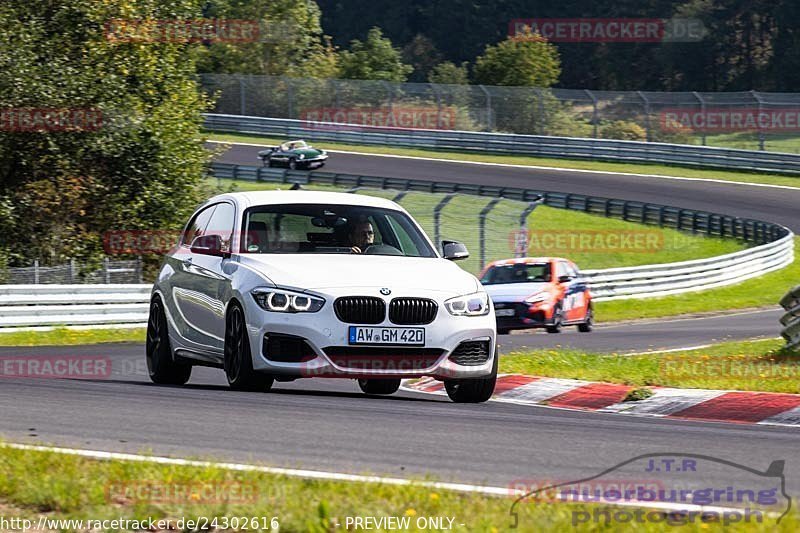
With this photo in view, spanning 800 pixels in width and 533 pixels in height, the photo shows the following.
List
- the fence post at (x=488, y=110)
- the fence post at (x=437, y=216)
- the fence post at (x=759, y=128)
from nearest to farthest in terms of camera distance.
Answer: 1. the fence post at (x=437, y=216)
2. the fence post at (x=759, y=128)
3. the fence post at (x=488, y=110)

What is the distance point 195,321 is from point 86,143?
72.9 ft

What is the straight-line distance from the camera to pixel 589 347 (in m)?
19.8

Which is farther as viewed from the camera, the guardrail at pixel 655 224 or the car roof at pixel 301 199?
the guardrail at pixel 655 224

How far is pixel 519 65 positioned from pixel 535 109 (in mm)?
19207

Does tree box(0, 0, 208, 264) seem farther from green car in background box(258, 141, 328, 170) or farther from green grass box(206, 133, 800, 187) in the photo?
green grass box(206, 133, 800, 187)

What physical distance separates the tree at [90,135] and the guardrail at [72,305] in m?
7.74

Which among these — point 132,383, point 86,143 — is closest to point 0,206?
point 86,143

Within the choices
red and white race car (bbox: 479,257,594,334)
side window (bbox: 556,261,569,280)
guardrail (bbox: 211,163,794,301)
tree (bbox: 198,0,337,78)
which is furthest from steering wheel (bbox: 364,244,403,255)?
tree (bbox: 198,0,337,78)

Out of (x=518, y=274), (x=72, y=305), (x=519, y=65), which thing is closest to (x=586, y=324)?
(x=518, y=274)

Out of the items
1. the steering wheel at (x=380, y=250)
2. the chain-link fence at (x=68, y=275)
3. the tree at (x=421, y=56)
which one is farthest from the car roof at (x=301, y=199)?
the tree at (x=421, y=56)

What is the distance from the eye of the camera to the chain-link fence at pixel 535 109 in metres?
54.1

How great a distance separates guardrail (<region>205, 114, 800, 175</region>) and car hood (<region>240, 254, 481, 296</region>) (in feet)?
146

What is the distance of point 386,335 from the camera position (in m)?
9.38

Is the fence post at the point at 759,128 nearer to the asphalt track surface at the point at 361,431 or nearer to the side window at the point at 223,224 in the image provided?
the asphalt track surface at the point at 361,431
